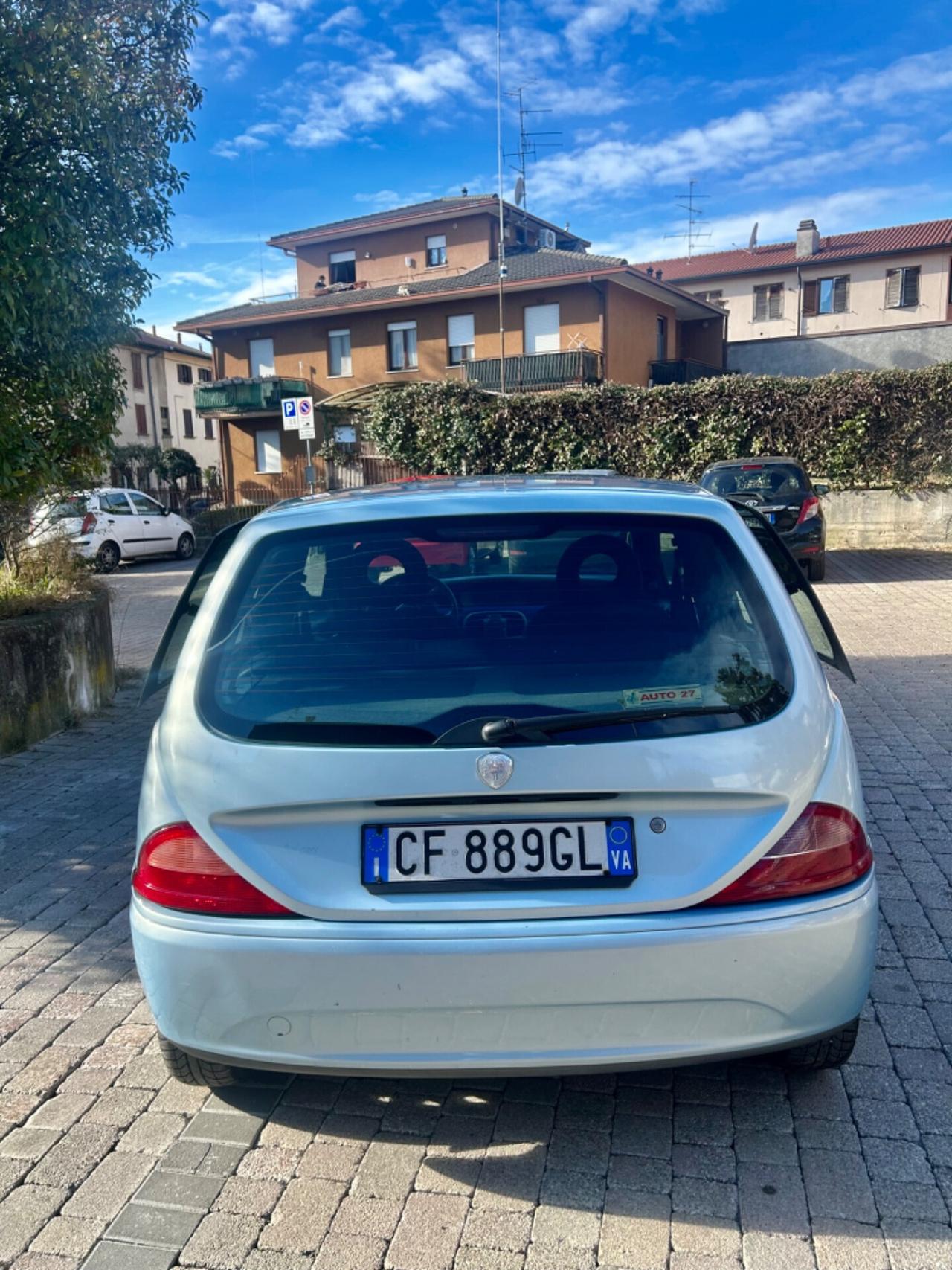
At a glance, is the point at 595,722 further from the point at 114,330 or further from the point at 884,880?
the point at 114,330

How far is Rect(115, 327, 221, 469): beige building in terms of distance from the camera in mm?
50812

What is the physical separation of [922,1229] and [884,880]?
2134mm

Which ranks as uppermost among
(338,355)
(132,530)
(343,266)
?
(343,266)

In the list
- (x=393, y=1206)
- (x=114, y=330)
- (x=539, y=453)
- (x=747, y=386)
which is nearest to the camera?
(x=393, y=1206)

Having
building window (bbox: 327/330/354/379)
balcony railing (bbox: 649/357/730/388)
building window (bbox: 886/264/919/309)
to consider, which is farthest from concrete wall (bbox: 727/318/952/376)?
building window (bbox: 327/330/354/379)

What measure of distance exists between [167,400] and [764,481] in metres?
44.9

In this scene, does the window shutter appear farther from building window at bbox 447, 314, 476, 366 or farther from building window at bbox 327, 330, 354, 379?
building window at bbox 327, 330, 354, 379

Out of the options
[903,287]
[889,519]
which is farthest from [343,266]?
[889,519]

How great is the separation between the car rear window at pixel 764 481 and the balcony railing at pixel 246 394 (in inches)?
922

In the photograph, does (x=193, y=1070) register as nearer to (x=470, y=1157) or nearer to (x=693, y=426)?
(x=470, y=1157)

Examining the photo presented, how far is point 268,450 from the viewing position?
124 feet

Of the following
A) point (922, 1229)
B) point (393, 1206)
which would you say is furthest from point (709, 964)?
point (393, 1206)

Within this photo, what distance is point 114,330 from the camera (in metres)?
7.05

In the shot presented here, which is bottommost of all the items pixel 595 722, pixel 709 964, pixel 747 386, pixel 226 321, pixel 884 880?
pixel 884 880
